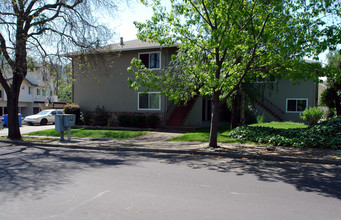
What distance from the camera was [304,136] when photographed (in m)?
11.5

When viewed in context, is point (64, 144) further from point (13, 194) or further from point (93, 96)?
point (93, 96)

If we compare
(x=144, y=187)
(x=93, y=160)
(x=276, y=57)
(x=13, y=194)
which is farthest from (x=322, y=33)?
(x=13, y=194)

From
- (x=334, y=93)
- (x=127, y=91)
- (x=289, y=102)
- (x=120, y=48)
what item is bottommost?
(x=289, y=102)

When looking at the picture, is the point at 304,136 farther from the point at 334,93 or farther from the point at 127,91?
the point at 334,93

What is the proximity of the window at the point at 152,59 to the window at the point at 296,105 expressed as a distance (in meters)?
13.1

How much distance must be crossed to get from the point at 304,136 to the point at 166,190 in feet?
27.3

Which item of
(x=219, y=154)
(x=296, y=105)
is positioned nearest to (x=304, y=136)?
(x=219, y=154)

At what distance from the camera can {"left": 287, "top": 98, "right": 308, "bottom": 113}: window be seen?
24109 millimetres

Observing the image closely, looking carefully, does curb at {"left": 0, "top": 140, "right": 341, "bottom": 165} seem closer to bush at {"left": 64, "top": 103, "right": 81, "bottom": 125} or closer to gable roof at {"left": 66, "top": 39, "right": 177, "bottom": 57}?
gable roof at {"left": 66, "top": 39, "right": 177, "bottom": 57}

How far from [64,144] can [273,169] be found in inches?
365

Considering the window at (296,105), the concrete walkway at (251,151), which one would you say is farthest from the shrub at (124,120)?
the window at (296,105)

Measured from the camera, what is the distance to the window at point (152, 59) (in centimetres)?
1925

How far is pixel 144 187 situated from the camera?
18.8 ft

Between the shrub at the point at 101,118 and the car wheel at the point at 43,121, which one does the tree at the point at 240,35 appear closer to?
the shrub at the point at 101,118
